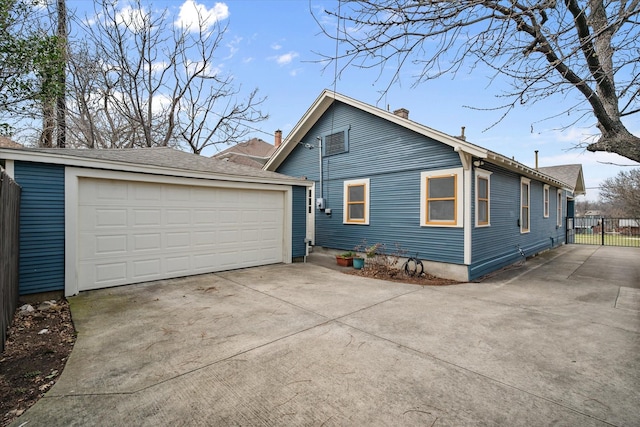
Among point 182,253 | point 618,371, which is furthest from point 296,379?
point 182,253

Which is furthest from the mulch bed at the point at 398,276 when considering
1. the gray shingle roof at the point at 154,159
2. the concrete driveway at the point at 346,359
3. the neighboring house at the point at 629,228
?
the neighboring house at the point at 629,228

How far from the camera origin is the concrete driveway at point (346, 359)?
7.32 ft

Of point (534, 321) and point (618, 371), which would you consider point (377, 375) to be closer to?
point (618, 371)

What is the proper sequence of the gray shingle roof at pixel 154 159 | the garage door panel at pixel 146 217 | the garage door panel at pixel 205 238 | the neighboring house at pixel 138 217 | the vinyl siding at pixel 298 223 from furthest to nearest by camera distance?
the vinyl siding at pixel 298 223 < the garage door panel at pixel 205 238 < the garage door panel at pixel 146 217 < the gray shingle roof at pixel 154 159 < the neighboring house at pixel 138 217

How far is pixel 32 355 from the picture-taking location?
309 centimetres

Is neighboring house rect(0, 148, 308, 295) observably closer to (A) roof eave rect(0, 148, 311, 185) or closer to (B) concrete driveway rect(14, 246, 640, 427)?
(A) roof eave rect(0, 148, 311, 185)

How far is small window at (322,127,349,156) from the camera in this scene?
9.80m

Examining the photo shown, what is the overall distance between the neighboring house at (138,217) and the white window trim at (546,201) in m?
9.83

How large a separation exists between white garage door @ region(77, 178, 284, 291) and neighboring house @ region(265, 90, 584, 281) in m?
2.46

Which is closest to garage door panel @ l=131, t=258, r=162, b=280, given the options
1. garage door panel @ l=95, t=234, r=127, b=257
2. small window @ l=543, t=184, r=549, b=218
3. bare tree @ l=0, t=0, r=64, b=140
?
garage door panel @ l=95, t=234, r=127, b=257

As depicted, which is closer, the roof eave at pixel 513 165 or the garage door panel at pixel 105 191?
the garage door panel at pixel 105 191

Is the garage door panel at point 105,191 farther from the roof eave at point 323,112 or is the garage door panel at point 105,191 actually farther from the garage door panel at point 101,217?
the roof eave at point 323,112

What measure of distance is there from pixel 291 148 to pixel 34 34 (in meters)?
7.40

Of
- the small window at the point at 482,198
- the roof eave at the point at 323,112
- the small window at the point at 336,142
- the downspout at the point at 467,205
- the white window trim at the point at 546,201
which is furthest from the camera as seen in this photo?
the white window trim at the point at 546,201
